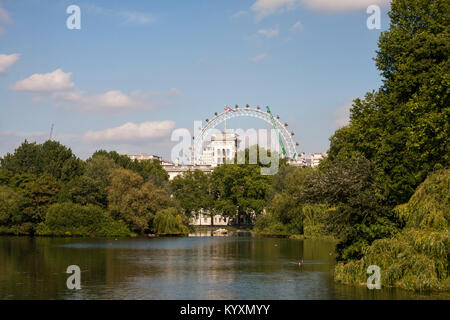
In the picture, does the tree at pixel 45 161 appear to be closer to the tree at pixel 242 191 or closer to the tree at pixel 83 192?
the tree at pixel 83 192

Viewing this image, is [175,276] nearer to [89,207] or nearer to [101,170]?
[89,207]

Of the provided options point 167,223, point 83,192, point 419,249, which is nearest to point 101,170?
point 83,192

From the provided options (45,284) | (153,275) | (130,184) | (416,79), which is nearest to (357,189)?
(416,79)

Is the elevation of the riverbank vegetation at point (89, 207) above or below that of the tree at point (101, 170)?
below

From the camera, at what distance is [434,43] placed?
33219 mm

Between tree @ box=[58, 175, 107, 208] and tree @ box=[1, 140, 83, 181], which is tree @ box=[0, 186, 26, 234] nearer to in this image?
tree @ box=[58, 175, 107, 208]

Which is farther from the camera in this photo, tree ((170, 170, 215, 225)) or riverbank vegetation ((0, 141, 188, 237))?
tree ((170, 170, 215, 225))

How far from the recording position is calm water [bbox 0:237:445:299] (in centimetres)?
2816

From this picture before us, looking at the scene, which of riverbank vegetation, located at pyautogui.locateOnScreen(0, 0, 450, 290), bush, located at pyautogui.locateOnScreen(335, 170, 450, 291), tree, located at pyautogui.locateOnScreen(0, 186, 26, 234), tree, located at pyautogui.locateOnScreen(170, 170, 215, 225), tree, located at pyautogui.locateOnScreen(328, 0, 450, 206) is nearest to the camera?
bush, located at pyautogui.locateOnScreen(335, 170, 450, 291)

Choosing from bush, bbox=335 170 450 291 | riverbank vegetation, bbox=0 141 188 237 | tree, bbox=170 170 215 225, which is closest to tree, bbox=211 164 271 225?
tree, bbox=170 170 215 225

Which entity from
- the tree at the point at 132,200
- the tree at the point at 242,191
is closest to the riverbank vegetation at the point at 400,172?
the tree at the point at 132,200

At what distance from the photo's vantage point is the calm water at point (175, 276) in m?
28.2

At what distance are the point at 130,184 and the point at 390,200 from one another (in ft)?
191
